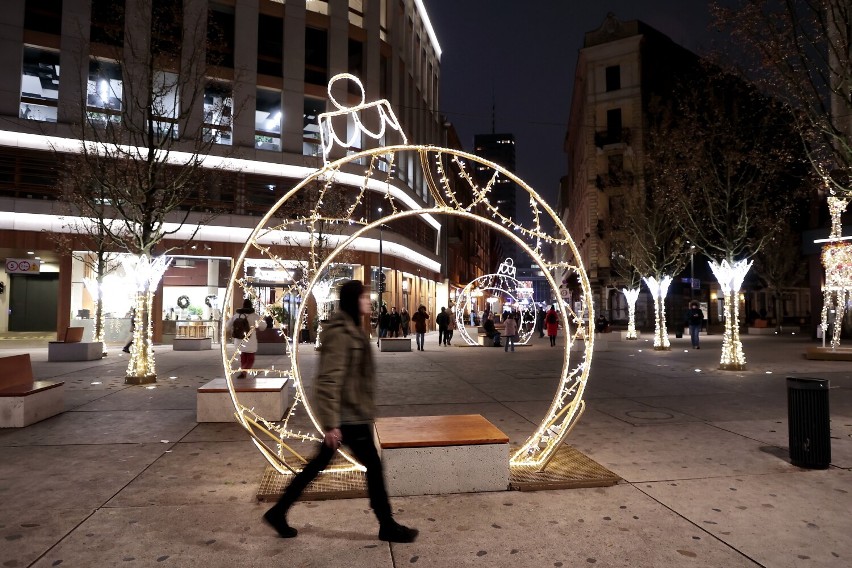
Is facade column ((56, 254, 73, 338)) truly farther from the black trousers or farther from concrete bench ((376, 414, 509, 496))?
the black trousers

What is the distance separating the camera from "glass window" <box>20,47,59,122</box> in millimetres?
24922

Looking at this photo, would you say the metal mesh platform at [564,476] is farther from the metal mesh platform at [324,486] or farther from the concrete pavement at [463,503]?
the metal mesh platform at [324,486]

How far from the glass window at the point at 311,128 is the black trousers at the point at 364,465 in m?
27.5

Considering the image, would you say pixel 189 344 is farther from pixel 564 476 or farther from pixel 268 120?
pixel 564 476

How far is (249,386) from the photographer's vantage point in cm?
902

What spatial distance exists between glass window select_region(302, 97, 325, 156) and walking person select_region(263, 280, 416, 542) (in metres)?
27.3

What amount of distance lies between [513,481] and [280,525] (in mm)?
2315

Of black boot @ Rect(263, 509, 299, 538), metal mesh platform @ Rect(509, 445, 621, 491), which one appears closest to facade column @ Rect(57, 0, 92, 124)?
black boot @ Rect(263, 509, 299, 538)

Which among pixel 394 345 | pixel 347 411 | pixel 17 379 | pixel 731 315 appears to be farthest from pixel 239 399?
pixel 394 345

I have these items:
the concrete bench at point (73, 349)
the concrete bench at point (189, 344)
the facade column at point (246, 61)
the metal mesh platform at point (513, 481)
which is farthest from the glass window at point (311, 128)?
the metal mesh platform at point (513, 481)

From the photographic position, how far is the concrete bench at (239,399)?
862cm

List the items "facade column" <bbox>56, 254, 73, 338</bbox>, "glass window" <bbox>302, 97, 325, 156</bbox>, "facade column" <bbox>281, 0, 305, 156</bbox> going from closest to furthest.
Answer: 1. "facade column" <bbox>56, 254, 73, 338</bbox>
2. "facade column" <bbox>281, 0, 305, 156</bbox>
3. "glass window" <bbox>302, 97, 325, 156</bbox>

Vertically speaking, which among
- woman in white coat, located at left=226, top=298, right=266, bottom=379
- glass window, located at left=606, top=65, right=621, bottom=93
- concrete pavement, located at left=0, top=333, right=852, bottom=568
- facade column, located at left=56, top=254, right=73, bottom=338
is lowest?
concrete pavement, located at left=0, top=333, right=852, bottom=568

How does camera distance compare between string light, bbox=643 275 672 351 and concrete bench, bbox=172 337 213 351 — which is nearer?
string light, bbox=643 275 672 351
